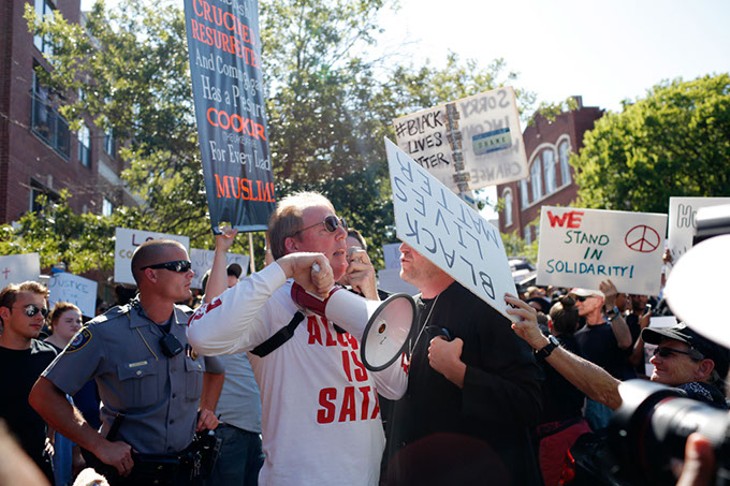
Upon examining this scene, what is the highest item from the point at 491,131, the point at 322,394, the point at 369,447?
the point at 491,131

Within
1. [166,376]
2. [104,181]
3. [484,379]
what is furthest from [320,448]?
[104,181]

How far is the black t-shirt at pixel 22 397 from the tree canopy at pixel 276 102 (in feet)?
32.4

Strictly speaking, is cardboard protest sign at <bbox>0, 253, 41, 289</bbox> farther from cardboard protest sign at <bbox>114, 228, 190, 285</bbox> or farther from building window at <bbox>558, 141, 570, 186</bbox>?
building window at <bbox>558, 141, 570, 186</bbox>

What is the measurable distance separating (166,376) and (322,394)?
4.59ft

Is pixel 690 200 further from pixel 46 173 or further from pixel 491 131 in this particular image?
pixel 46 173

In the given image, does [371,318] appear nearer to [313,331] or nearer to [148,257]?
[313,331]

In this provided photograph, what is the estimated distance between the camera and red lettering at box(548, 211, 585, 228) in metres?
6.86

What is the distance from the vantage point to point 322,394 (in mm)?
2525

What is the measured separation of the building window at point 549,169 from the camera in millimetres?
45219

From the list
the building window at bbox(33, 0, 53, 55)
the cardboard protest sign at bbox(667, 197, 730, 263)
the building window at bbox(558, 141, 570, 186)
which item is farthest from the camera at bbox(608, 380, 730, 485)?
the building window at bbox(558, 141, 570, 186)

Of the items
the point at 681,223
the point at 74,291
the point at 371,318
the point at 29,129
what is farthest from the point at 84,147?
the point at 371,318

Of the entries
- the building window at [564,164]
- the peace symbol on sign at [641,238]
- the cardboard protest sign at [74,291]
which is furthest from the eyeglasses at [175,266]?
the building window at [564,164]

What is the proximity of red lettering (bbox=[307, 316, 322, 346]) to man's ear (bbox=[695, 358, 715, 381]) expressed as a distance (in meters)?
2.32

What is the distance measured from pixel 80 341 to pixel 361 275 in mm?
1416
